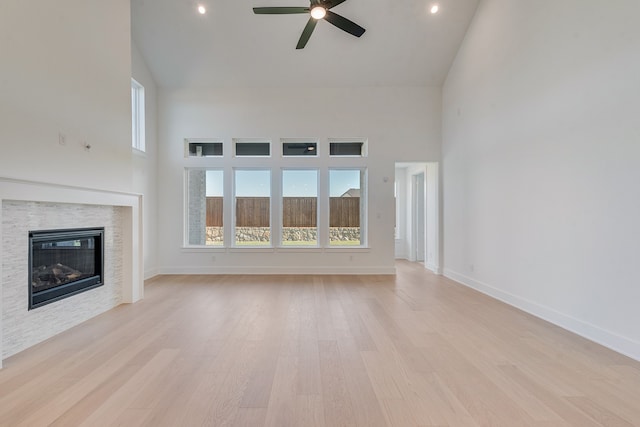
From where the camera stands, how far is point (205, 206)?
6.29 metres

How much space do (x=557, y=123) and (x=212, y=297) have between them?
496cm

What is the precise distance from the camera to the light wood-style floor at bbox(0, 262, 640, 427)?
178 centimetres

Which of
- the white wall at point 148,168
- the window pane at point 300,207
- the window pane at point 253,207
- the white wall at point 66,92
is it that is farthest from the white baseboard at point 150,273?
the window pane at point 300,207

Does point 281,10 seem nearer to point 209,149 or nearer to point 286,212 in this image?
point 209,149

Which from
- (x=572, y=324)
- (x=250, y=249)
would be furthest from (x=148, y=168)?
(x=572, y=324)

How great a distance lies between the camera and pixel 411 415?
1.76 meters

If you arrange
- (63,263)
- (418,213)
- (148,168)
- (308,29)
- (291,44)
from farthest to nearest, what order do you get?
(418,213)
(148,168)
(291,44)
(308,29)
(63,263)

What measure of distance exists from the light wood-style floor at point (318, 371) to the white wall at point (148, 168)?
88.0 inches

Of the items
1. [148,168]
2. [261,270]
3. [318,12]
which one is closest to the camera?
[318,12]

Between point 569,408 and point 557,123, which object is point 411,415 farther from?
point 557,123

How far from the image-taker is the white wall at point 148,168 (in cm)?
543

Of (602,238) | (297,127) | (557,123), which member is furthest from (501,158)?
(297,127)

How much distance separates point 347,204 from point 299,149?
1.56 metres

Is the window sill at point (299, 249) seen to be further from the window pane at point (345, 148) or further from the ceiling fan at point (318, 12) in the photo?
the ceiling fan at point (318, 12)
